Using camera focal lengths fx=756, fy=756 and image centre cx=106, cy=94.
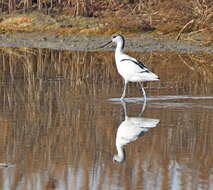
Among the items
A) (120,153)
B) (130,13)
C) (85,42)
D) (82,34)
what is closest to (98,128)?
(120,153)

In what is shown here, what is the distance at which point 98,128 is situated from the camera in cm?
865

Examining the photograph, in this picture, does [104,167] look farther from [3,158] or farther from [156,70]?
[156,70]

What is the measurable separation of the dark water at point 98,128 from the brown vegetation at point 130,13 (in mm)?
4268

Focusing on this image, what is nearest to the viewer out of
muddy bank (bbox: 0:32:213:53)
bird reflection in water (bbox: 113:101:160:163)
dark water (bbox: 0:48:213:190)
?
dark water (bbox: 0:48:213:190)

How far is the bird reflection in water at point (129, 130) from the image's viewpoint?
742cm

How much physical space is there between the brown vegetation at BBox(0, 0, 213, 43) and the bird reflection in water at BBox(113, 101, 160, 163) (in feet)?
31.4

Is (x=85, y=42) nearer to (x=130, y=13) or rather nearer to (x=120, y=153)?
(x=130, y=13)

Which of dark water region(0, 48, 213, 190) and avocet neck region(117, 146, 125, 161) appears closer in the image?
dark water region(0, 48, 213, 190)

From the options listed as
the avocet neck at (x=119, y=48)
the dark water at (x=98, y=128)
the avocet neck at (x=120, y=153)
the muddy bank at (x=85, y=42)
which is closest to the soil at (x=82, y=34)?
the muddy bank at (x=85, y=42)

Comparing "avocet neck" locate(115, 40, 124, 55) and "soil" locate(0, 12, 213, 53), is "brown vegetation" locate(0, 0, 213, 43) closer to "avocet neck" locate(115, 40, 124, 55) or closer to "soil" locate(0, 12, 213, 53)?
"soil" locate(0, 12, 213, 53)

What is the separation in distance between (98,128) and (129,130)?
37cm

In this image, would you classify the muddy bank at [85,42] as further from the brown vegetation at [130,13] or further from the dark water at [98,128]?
the dark water at [98,128]

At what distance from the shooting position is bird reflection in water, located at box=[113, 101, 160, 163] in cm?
742

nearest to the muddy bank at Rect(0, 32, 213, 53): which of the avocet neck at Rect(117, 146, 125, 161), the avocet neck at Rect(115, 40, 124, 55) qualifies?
the avocet neck at Rect(115, 40, 124, 55)
